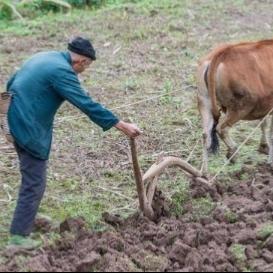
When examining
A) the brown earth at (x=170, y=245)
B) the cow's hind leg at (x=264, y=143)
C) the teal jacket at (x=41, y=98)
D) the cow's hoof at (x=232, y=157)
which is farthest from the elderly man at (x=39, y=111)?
the cow's hind leg at (x=264, y=143)

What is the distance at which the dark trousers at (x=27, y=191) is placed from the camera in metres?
6.41

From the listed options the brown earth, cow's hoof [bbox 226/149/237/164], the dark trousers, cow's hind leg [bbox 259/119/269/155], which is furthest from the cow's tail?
the dark trousers

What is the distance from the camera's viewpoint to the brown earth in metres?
5.68

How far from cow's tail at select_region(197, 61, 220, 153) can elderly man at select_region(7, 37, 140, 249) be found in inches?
86.3

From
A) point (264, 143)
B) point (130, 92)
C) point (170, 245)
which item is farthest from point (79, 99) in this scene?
point (130, 92)

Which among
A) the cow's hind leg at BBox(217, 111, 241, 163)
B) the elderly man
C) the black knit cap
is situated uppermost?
the black knit cap

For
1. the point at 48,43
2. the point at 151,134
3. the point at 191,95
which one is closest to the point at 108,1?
the point at 48,43

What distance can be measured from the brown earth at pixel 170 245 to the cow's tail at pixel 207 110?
1272mm

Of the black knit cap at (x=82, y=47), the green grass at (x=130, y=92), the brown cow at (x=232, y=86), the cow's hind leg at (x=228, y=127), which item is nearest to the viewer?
the black knit cap at (x=82, y=47)

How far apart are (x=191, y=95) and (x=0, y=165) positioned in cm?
362

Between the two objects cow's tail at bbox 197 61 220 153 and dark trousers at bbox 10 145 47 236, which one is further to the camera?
cow's tail at bbox 197 61 220 153

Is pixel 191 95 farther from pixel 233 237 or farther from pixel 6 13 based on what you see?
pixel 6 13

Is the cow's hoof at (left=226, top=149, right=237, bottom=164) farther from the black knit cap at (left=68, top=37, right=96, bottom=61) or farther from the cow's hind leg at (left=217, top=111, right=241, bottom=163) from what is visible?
the black knit cap at (left=68, top=37, right=96, bottom=61)

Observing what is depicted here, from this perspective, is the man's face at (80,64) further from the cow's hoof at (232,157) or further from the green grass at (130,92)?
the cow's hoof at (232,157)
